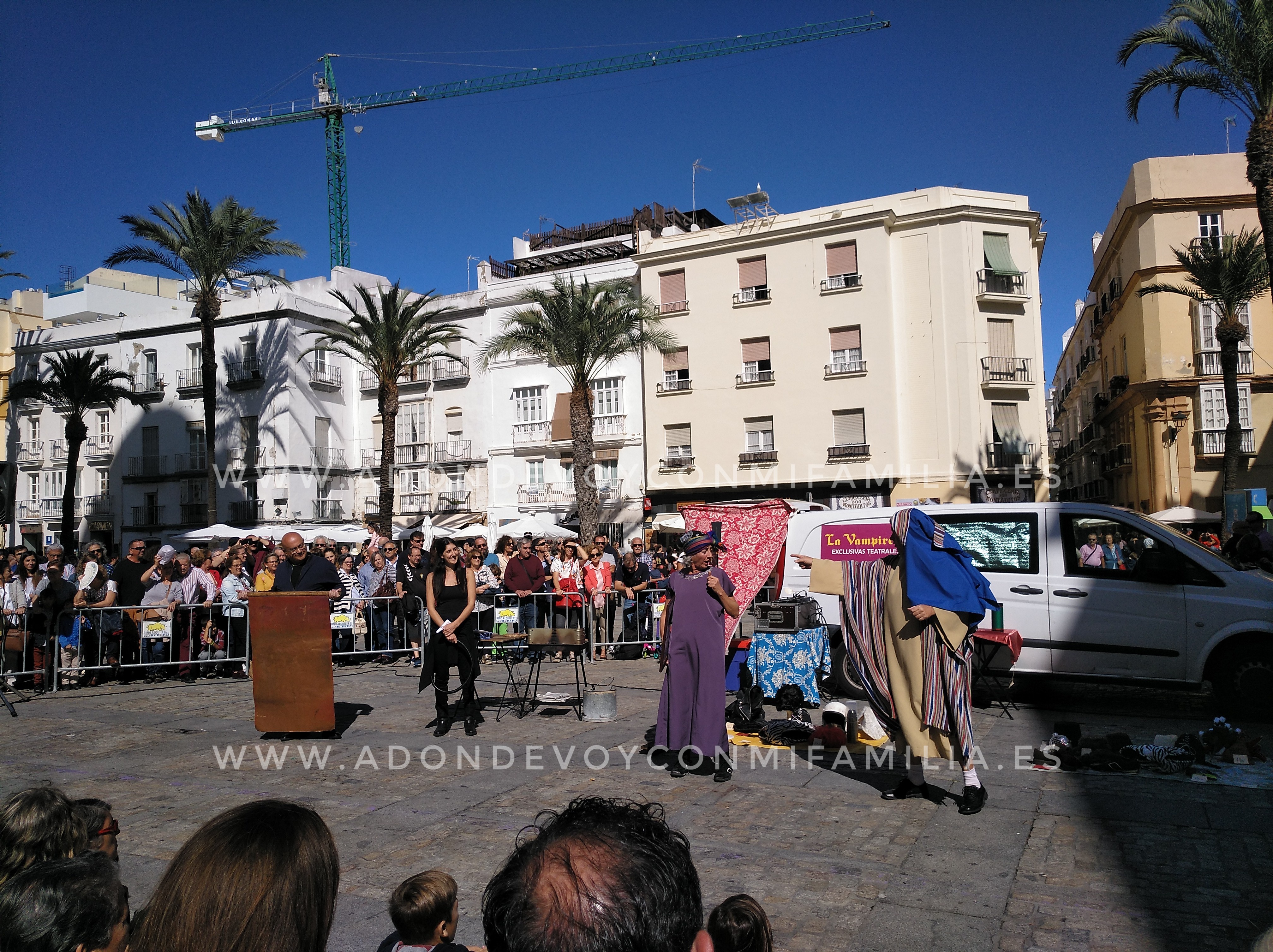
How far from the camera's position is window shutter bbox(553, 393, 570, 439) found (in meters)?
36.4

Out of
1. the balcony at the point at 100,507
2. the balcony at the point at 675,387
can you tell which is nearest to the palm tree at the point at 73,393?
the balcony at the point at 100,507

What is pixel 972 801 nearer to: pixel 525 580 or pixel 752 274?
pixel 525 580

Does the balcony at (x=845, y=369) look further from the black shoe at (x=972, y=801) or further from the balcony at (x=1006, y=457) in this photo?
the black shoe at (x=972, y=801)

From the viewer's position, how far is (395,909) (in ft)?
8.59

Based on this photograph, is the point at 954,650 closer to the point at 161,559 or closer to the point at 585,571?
the point at 585,571

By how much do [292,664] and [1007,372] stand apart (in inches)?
1131

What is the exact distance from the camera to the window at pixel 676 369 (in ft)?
117

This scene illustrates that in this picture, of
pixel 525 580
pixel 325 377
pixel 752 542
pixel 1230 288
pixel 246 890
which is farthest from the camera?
pixel 325 377

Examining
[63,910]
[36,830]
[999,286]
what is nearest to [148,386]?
[999,286]

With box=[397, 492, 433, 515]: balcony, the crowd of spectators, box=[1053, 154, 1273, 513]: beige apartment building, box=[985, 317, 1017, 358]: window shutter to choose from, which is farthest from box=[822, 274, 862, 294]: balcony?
the crowd of spectators

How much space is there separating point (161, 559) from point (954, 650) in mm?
11156

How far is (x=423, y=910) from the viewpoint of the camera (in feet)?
8.57

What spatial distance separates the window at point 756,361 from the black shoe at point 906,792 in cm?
2888

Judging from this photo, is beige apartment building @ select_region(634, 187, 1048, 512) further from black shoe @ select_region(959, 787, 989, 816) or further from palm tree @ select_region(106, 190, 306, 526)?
black shoe @ select_region(959, 787, 989, 816)
